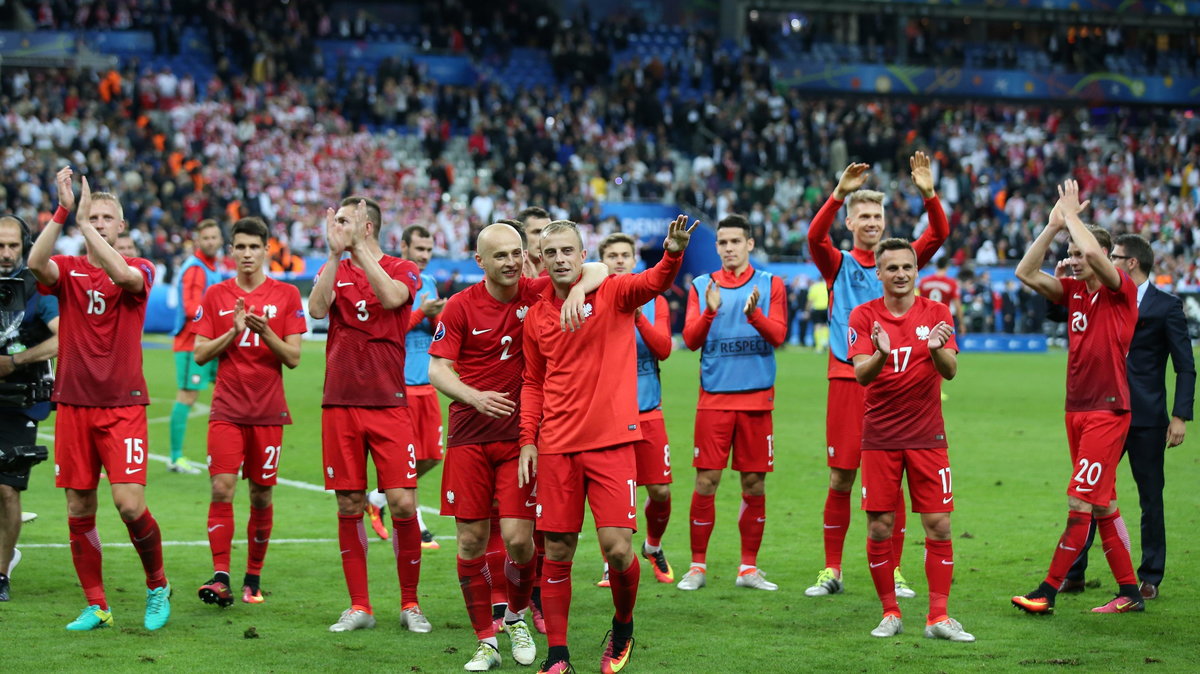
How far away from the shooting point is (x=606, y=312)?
6.87 meters

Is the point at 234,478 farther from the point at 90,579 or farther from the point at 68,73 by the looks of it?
the point at 68,73

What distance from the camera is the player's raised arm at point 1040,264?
8156 mm

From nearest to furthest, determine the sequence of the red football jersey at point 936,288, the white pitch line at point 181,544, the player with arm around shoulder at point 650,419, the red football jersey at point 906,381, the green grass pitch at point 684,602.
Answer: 1. the green grass pitch at point 684,602
2. the red football jersey at point 906,381
3. the player with arm around shoulder at point 650,419
4. the white pitch line at point 181,544
5. the red football jersey at point 936,288

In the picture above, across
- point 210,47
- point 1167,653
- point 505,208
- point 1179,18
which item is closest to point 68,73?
point 210,47

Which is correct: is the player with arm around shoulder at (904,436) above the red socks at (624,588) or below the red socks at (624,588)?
above

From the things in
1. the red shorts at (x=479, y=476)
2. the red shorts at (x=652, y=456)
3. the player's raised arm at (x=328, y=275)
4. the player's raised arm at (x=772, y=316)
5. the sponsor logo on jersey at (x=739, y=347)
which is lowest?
the red shorts at (x=652, y=456)

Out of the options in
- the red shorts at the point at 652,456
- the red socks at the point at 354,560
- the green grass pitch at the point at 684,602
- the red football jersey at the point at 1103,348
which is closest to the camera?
the green grass pitch at the point at 684,602

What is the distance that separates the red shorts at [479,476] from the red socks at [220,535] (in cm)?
196

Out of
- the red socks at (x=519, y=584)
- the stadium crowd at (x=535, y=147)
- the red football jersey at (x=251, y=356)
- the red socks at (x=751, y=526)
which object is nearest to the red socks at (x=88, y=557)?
the red football jersey at (x=251, y=356)

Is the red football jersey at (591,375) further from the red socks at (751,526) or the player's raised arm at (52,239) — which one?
the player's raised arm at (52,239)

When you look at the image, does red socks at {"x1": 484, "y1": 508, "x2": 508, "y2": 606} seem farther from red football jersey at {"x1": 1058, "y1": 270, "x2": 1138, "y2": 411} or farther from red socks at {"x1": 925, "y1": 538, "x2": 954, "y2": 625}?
red football jersey at {"x1": 1058, "y1": 270, "x2": 1138, "y2": 411}

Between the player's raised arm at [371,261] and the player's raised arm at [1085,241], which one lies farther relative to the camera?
the player's raised arm at [1085,241]

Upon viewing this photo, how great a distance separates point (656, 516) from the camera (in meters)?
9.33

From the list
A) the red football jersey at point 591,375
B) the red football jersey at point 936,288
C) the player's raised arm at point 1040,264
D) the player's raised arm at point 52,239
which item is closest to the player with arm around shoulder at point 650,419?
the red football jersey at point 591,375
